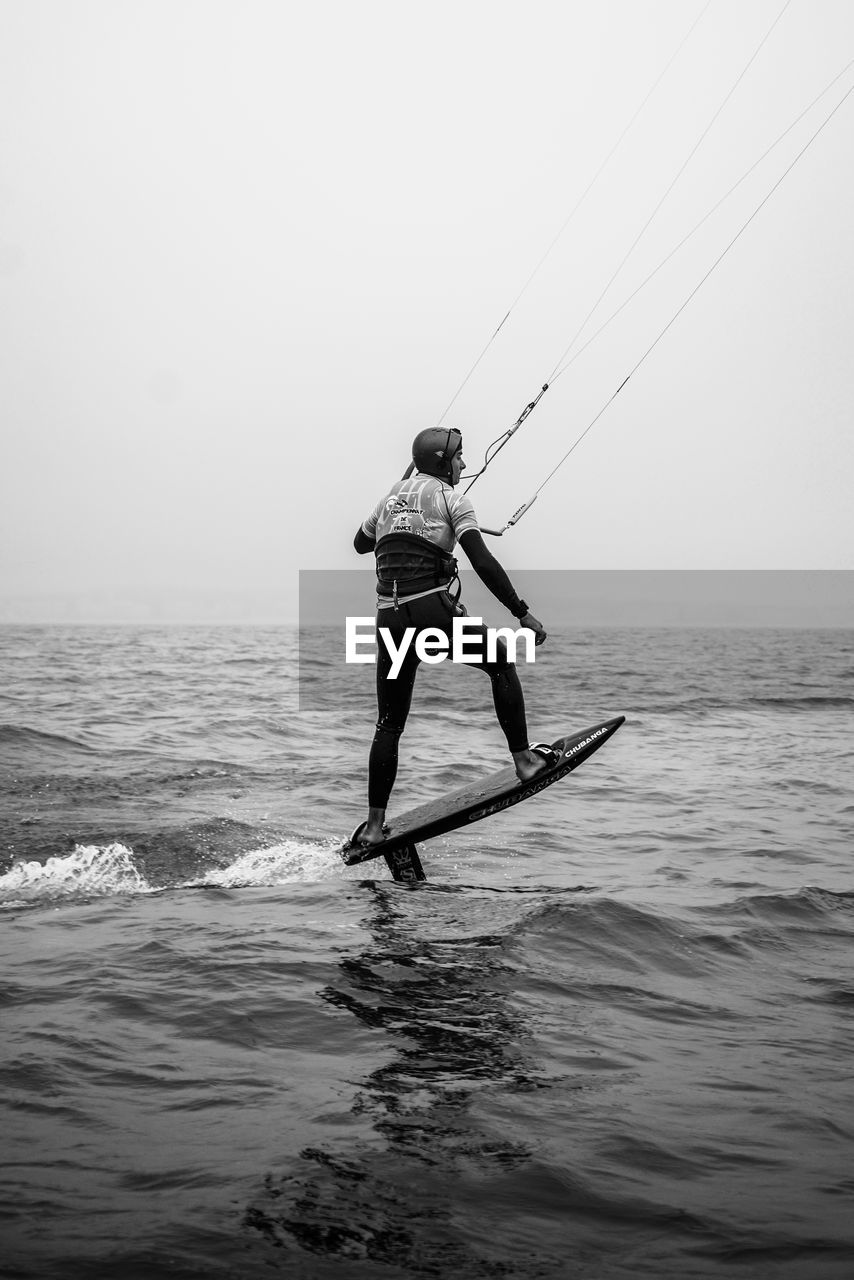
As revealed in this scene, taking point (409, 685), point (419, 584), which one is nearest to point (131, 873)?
point (409, 685)

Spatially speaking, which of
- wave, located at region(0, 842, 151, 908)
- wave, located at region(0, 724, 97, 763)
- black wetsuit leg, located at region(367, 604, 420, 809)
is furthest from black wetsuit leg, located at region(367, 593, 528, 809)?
wave, located at region(0, 724, 97, 763)

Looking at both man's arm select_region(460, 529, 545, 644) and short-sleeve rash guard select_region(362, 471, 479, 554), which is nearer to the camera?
man's arm select_region(460, 529, 545, 644)

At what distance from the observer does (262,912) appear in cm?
742

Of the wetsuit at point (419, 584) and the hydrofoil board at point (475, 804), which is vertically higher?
the wetsuit at point (419, 584)

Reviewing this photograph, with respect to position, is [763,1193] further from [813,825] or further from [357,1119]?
[813,825]

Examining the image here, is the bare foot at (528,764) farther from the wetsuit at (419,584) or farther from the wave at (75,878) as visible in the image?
the wave at (75,878)

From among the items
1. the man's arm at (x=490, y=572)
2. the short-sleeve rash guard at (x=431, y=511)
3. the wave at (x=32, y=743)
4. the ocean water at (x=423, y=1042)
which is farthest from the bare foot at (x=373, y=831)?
the wave at (x=32, y=743)

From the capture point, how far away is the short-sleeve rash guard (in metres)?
7.28

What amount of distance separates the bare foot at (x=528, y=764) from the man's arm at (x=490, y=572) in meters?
1.07

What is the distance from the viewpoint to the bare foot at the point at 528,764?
784 centimetres

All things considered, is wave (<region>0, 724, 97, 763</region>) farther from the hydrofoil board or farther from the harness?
the harness

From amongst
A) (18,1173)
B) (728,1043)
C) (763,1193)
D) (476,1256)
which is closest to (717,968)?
(728,1043)

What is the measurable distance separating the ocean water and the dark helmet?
326cm

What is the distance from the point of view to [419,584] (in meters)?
7.45
